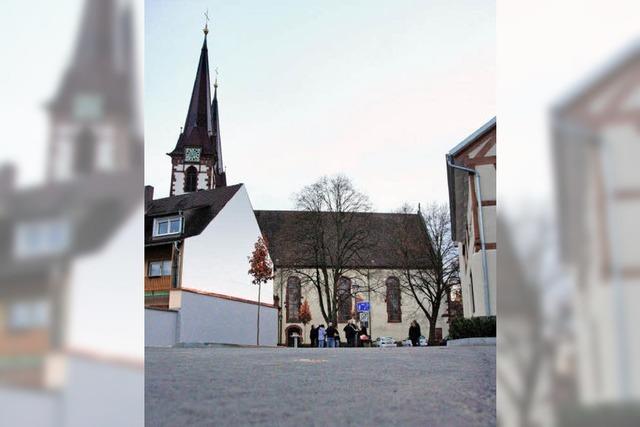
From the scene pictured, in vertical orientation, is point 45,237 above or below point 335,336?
above

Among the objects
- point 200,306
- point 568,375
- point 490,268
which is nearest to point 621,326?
point 568,375

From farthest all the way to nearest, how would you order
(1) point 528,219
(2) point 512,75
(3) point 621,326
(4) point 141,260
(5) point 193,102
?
(5) point 193,102 → (4) point 141,260 → (2) point 512,75 → (1) point 528,219 → (3) point 621,326

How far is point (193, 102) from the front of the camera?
151ft

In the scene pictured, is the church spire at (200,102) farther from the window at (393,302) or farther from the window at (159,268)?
the window at (159,268)

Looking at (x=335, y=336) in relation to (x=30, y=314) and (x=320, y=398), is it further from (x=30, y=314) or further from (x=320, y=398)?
(x=30, y=314)

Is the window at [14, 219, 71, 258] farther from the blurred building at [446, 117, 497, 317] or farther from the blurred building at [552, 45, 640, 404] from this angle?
the blurred building at [446, 117, 497, 317]

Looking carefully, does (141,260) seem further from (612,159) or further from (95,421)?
(612,159)

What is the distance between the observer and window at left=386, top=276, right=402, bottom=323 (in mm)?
40375

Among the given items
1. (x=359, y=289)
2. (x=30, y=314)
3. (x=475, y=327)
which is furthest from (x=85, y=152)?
(x=359, y=289)

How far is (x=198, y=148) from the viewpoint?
147 feet

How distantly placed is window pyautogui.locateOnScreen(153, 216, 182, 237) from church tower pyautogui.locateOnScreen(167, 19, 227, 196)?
1684 centimetres

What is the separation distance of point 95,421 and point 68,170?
2.17ft

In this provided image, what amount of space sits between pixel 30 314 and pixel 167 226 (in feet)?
83.9

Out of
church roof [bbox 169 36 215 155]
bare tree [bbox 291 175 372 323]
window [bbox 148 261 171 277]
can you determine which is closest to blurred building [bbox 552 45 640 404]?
window [bbox 148 261 171 277]
